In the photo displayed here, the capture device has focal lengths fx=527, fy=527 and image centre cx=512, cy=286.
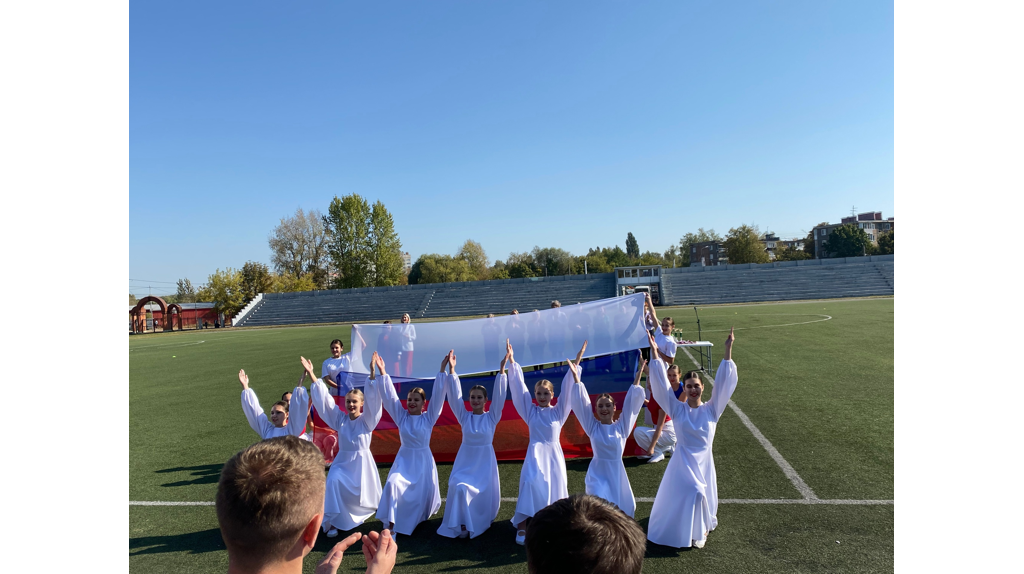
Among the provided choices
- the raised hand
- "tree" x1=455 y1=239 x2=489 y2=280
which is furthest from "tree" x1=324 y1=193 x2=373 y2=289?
the raised hand

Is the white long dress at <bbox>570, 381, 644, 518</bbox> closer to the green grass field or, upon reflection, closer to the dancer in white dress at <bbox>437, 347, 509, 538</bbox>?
the green grass field

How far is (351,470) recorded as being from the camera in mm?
5637

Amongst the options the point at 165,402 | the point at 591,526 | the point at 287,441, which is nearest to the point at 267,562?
the point at 287,441

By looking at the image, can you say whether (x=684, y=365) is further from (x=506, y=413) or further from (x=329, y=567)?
(x=329, y=567)

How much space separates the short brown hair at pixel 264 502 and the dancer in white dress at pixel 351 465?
3.88 m

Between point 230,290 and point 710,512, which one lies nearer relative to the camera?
point 710,512

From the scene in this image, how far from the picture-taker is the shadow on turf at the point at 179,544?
513 centimetres

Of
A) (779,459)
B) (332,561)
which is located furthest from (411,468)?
(779,459)

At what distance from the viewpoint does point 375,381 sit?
5.66 metres

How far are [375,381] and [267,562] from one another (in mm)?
3947

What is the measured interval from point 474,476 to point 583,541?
4.19 metres

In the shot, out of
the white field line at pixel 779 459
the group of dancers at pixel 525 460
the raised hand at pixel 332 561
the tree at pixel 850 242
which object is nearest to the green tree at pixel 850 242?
the tree at pixel 850 242

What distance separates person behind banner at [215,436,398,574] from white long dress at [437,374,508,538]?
137 inches

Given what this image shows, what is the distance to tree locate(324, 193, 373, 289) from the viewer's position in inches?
2509
